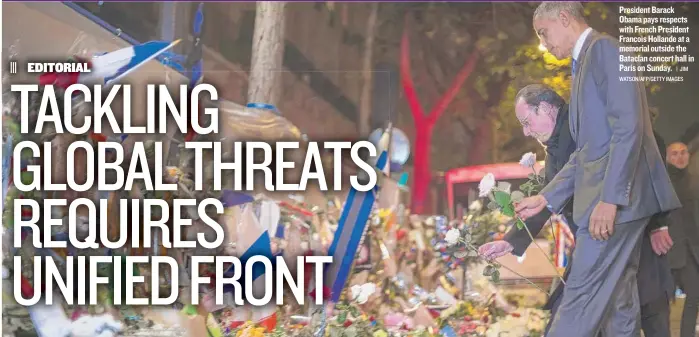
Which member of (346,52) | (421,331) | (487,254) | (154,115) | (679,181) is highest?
(346,52)

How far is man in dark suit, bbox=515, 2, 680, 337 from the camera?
3590 mm

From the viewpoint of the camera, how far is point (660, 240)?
3.68 meters

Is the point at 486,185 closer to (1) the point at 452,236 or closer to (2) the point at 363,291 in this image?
(1) the point at 452,236

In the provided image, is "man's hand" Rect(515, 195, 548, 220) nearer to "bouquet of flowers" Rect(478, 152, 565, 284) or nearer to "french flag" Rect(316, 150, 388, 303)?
"bouquet of flowers" Rect(478, 152, 565, 284)

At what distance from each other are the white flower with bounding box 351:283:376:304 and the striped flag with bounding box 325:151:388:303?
5 centimetres

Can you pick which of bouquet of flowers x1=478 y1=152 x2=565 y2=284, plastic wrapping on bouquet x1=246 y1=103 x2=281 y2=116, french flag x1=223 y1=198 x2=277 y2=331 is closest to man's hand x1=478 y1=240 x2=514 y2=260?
bouquet of flowers x1=478 y1=152 x2=565 y2=284

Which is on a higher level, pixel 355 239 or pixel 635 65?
pixel 635 65

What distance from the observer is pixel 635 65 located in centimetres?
367

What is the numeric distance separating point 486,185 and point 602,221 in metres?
0.47

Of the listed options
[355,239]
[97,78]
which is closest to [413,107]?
[355,239]

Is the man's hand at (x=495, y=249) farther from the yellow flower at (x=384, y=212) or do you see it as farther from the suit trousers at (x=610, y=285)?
the yellow flower at (x=384, y=212)

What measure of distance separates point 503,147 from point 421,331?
2.72 feet

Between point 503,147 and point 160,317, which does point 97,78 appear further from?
point 503,147

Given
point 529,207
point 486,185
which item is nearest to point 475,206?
point 486,185
